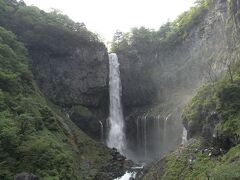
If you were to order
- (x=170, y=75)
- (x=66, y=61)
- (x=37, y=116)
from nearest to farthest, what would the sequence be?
(x=37, y=116)
(x=66, y=61)
(x=170, y=75)

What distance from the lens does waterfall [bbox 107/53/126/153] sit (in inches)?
2643

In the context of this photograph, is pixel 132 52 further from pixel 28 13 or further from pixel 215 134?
pixel 215 134

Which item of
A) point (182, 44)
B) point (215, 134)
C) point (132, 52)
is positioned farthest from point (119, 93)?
point (215, 134)

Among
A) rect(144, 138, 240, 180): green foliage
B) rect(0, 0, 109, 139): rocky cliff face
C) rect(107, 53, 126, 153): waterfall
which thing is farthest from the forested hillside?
rect(144, 138, 240, 180): green foliage

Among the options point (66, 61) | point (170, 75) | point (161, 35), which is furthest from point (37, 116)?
point (161, 35)

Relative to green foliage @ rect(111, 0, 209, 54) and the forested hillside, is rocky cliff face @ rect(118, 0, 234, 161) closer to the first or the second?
green foliage @ rect(111, 0, 209, 54)

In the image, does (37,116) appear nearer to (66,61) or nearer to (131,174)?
(131,174)

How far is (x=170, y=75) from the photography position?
71.3 metres

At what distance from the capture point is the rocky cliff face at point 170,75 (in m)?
58.6

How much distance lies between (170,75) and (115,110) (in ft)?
41.0

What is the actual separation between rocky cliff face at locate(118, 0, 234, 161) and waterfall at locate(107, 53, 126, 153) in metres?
1.21

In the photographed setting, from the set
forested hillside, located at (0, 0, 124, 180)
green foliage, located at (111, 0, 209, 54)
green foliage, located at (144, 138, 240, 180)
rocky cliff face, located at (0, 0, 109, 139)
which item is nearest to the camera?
green foliage, located at (144, 138, 240, 180)

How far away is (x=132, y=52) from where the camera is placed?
7431 cm

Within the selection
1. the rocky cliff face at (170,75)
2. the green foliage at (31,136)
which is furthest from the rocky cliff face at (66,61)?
the rocky cliff face at (170,75)
